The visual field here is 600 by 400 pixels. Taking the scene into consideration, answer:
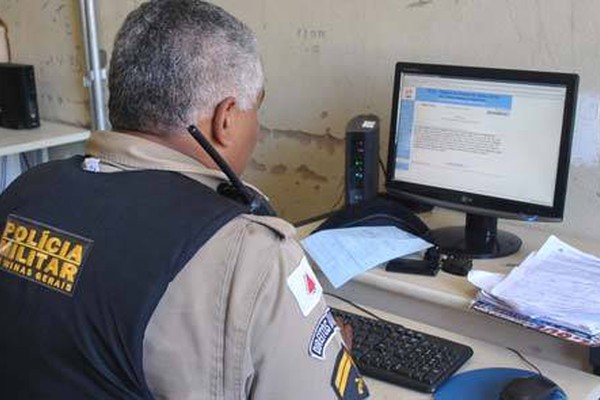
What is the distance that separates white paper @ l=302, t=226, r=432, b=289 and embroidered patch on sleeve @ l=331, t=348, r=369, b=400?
53 centimetres

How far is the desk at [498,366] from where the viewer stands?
133 centimetres

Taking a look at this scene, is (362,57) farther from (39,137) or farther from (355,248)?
(39,137)

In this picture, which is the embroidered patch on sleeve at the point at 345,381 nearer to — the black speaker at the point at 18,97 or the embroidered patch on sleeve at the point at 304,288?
the embroidered patch on sleeve at the point at 304,288

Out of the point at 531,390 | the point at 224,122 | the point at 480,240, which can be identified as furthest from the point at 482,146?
the point at 224,122

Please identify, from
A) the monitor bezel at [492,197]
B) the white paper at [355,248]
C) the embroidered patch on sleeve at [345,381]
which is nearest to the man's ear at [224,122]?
the embroidered patch on sleeve at [345,381]

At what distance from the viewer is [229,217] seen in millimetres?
958

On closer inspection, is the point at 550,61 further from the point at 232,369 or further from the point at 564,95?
the point at 232,369

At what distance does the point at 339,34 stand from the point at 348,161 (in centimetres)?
45

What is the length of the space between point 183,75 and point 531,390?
2.36 feet

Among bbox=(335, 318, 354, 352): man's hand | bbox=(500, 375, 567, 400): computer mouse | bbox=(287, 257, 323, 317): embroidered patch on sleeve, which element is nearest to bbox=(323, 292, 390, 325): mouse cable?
bbox=(335, 318, 354, 352): man's hand

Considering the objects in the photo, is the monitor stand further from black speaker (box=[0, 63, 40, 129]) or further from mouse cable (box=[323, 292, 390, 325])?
black speaker (box=[0, 63, 40, 129])

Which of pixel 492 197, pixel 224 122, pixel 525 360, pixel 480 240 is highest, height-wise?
pixel 224 122

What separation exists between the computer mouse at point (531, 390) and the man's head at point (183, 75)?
0.58 meters

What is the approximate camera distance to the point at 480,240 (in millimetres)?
1807
